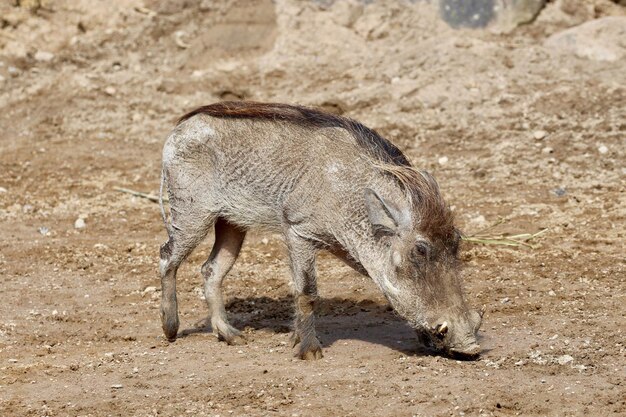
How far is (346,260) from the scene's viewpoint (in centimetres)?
610

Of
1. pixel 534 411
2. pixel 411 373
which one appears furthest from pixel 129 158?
pixel 534 411

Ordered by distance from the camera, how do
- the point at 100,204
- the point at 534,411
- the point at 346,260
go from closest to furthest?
the point at 534,411 → the point at 346,260 → the point at 100,204

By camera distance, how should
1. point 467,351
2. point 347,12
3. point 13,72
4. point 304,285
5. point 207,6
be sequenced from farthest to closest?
point 207,6 < point 347,12 < point 13,72 < point 304,285 < point 467,351

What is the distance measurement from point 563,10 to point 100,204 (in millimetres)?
5358

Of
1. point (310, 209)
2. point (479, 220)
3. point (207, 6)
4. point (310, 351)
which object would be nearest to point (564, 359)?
point (310, 351)

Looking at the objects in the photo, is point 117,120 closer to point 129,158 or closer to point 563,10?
point 129,158

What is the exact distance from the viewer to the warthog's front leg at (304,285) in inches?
234

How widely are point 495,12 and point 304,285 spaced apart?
6441mm

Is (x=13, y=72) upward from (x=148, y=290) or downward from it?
downward

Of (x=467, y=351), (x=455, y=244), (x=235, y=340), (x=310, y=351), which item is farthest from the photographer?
(x=235, y=340)

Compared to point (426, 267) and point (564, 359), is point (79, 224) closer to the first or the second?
point (426, 267)

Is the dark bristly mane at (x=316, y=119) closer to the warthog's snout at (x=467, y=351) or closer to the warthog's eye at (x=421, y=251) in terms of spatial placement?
the warthog's eye at (x=421, y=251)

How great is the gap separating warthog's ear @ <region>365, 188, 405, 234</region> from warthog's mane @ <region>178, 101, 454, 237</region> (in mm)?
112

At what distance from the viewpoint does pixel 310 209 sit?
19.4 ft
